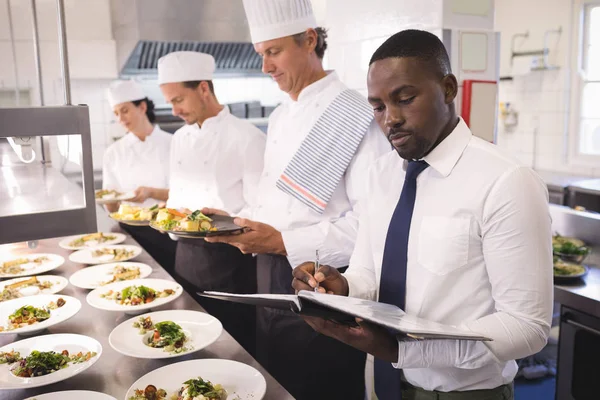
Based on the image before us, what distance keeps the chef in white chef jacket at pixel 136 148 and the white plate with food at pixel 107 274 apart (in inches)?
73.7

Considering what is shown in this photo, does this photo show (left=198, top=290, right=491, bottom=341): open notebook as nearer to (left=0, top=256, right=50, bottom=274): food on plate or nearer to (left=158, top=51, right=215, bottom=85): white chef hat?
(left=0, top=256, right=50, bottom=274): food on plate

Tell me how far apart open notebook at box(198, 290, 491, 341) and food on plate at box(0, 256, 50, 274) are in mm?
1721

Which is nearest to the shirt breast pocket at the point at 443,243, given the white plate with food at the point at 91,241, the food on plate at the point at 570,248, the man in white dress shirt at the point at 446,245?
the man in white dress shirt at the point at 446,245

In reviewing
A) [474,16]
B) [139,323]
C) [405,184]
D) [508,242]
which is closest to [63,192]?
[139,323]

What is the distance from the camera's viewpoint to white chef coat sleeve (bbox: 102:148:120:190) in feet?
15.3

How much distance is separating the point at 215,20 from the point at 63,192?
3710 mm

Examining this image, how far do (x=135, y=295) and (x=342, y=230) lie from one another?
0.85 meters

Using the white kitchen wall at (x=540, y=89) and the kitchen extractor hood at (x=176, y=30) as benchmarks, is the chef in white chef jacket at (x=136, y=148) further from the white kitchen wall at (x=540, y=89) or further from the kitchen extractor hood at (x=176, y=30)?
the white kitchen wall at (x=540, y=89)

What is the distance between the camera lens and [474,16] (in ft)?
8.47

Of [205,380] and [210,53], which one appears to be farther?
[210,53]

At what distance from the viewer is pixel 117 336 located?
1.76 m

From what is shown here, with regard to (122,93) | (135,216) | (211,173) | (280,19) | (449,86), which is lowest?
(135,216)

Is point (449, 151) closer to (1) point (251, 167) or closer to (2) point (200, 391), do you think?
(2) point (200, 391)

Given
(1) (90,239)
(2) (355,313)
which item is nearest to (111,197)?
(1) (90,239)
